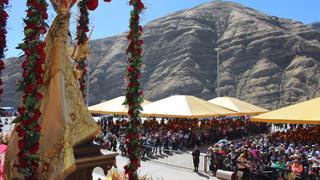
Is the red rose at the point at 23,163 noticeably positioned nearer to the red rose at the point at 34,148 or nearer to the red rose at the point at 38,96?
the red rose at the point at 34,148

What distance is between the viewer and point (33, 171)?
497 cm

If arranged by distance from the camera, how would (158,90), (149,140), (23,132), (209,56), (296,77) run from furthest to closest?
(209,56) → (158,90) → (296,77) → (149,140) → (23,132)

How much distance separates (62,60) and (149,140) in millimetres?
16359

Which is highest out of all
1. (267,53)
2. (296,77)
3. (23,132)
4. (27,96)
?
(267,53)

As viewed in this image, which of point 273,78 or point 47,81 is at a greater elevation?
point 273,78

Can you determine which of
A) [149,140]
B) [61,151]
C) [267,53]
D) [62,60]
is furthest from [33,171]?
[267,53]

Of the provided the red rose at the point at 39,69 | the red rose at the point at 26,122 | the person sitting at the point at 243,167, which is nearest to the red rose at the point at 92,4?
the red rose at the point at 39,69

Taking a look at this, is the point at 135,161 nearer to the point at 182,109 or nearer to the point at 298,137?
the point at 182,109

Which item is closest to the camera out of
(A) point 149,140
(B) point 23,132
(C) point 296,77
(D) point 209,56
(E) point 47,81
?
(B) point 23,132

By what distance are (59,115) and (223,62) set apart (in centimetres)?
10358

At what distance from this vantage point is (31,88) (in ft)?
16.3

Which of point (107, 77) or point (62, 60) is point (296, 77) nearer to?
point (107, 77)

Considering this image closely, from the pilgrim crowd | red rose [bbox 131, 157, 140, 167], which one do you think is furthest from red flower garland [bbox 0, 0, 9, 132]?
the pilgrim crowd

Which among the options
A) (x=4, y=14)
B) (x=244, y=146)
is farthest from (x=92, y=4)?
(x=244, y=146)
